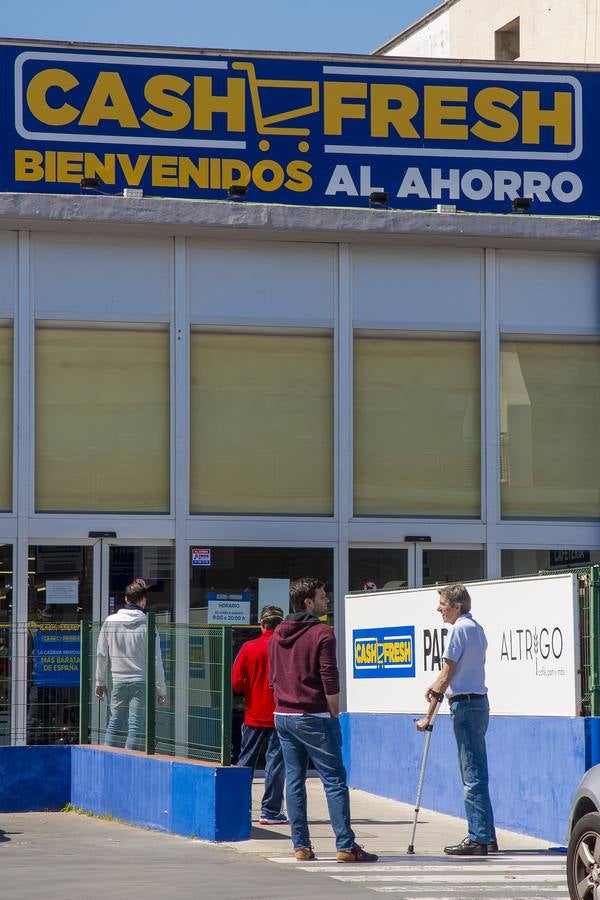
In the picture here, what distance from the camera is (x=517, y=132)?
59.4 feet

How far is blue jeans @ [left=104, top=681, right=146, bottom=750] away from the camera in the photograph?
42.9 feet

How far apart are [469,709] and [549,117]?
9496 mm

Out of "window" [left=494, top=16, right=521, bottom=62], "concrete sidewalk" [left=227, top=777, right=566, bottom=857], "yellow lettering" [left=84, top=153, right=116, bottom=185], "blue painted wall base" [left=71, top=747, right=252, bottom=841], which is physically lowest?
"concrete sidewalk" [left=227, top=777, right=566, bottom=857]

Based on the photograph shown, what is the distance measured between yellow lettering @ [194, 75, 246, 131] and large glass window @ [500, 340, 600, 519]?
12.6ft

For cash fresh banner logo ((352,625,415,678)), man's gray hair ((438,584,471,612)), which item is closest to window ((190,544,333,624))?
cash fresh banner logo ((352,625,415,678))

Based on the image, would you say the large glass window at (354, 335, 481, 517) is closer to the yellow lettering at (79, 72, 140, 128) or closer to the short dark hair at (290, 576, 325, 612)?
the yellow lettering at (79, 72, 140, 128)

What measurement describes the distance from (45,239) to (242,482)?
130 inches

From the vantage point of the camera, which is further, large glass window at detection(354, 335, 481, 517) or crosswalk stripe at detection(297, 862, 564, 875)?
large glass window at detection(354, 335, 481, 517)

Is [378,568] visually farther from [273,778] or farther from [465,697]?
[465,697]

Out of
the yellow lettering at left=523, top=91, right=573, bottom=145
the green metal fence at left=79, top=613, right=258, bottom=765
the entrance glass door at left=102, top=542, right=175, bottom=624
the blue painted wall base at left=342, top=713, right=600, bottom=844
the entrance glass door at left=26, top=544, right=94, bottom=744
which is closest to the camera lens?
the blue painted wall base at left=342, top=713, right=600, bottom=844

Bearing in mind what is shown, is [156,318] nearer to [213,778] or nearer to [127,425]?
[127,425]

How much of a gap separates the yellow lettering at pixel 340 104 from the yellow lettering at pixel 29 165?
3.15 metres

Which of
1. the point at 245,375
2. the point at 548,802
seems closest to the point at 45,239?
the point at 245,375

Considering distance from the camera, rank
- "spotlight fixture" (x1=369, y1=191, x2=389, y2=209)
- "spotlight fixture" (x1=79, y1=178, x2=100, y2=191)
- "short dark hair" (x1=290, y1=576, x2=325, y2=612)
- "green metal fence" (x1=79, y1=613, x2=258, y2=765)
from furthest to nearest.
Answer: "spotlight fixture" (x1=369, y1=191, x2=389, y2=209), "spotlight fixture" (x1=79, y1=178, x2=100, y2=191), "green metal fence" (x1=79, y1=613, x2=258, y2=765), "short dark hair" (x1=290, y1=576, x2=325, y2=612)
